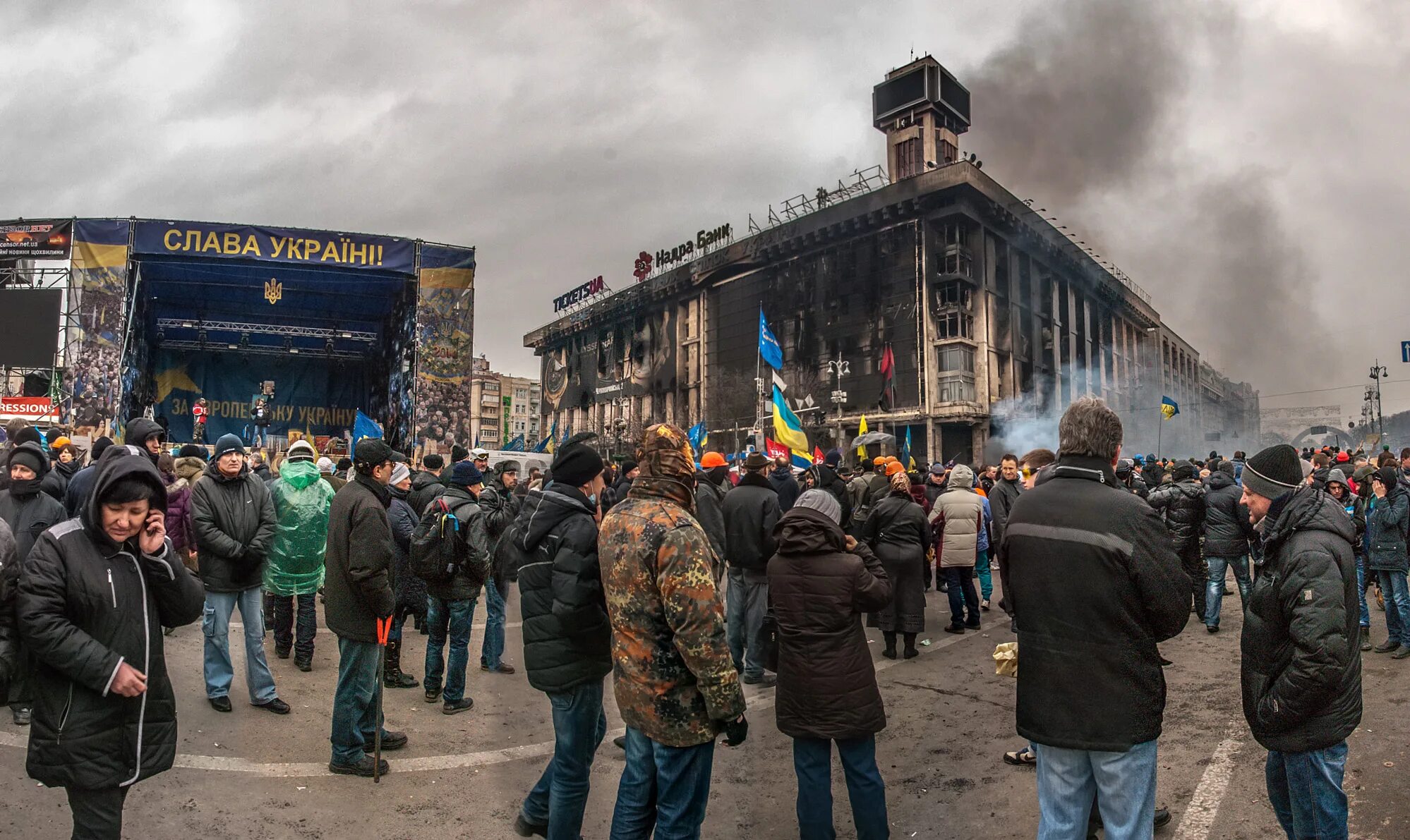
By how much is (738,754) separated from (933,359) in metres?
44.9

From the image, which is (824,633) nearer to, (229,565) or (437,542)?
(437,542)

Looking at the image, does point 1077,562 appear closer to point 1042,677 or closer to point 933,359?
point 1042,677

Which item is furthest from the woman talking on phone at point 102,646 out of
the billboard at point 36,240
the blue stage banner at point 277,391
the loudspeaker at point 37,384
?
the blue stage banner at point 277,391

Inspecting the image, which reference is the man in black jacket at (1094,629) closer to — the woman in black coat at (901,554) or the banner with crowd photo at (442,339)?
the woman in black coat at (901,554)

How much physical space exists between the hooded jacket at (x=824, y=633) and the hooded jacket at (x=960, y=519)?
5.50m

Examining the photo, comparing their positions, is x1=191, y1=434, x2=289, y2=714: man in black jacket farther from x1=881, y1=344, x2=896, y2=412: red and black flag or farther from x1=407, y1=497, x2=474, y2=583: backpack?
x1=881, y1=344, x2=896, y2=412: red and black flag

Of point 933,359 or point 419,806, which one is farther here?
point 933,359

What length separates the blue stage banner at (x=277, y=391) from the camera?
3144 centimetres

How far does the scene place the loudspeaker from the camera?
27.3 meters

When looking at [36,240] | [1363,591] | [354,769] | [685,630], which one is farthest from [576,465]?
[36,240]

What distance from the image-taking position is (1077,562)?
2.90 m

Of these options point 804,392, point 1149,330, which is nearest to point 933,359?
point 804,392

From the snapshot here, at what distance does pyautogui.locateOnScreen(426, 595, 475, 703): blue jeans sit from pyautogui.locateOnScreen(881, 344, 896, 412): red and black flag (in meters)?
44.2

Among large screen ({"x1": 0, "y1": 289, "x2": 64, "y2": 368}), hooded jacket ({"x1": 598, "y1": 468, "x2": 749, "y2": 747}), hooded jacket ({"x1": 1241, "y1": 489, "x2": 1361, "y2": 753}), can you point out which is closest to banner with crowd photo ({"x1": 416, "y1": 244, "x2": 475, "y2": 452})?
large screen ({"x1": 0, "y1": 289, "x2": 64, "y2": 368})
